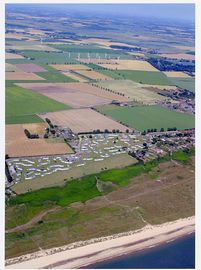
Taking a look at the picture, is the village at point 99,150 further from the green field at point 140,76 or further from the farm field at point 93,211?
the green field at point 140,76

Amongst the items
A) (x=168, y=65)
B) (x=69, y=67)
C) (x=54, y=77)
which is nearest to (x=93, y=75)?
(x=69, y=67)

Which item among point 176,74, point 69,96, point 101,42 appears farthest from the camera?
point 101,42

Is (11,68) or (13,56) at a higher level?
(13,56)

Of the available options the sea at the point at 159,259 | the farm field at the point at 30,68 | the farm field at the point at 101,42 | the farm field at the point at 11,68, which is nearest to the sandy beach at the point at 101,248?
the sea at the point at 159,259

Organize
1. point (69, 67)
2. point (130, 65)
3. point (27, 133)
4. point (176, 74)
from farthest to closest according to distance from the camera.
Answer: point (130, 65) < point (176, 74) < point (69, 67) < point (27, 133)

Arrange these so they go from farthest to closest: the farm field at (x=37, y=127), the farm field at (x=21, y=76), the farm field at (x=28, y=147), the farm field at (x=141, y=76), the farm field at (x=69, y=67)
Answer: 1. the farm field at (x=69, y=67)
2. the farm field at (x=141, y=76)
3. the farm field at (x=21, y=76)
4. the farm field at (x=37, y=127)
5. the farm field at (x=28, y=147)

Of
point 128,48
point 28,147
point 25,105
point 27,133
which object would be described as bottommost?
point 28,147

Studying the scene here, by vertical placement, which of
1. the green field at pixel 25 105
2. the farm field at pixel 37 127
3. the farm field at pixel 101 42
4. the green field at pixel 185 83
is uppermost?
the farm field at pixel 101 42

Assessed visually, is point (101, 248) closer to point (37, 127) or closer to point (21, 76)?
point (37, 127)
